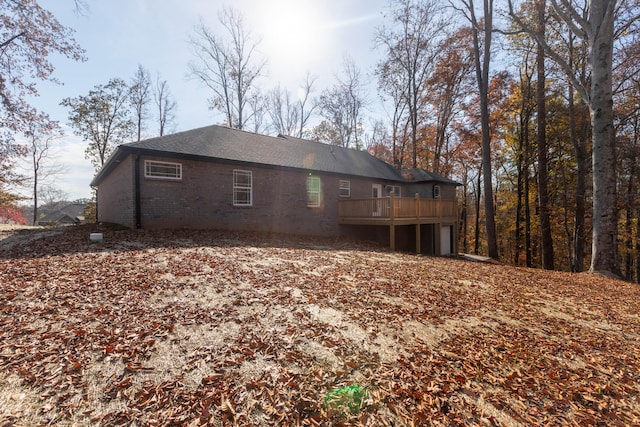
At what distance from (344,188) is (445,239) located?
6761 mm

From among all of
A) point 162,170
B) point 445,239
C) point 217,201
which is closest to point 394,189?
point 445,239

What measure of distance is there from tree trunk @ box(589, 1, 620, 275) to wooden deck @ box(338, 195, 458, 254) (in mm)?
5985

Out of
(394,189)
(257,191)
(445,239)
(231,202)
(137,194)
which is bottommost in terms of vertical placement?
(445,239)

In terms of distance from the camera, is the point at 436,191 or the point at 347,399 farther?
the point at 436,191

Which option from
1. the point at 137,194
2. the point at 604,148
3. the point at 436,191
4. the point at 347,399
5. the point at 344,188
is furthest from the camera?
the point at 436,191

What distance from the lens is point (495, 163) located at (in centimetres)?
2138

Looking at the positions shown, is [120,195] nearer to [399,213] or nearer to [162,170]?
[162,170]

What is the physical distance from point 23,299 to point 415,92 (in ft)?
77.3

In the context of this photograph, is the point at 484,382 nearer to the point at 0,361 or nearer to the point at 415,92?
the point at 0,361

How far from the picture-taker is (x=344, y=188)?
1505cm

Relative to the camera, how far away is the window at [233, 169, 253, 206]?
11.6m

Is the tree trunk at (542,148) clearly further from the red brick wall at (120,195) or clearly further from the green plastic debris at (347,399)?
the red brick wall at (120,195)

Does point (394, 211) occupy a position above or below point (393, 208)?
below

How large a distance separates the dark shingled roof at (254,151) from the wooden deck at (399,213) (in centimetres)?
234
